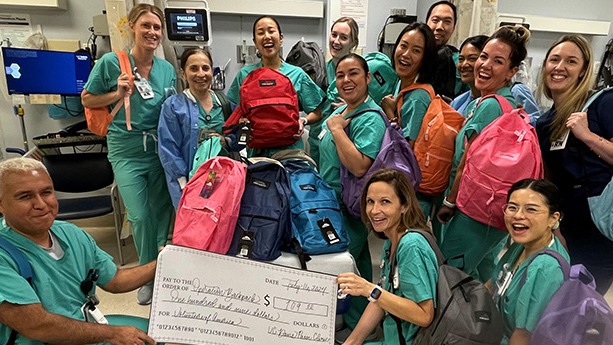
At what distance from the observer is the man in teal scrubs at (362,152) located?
73.0 inches

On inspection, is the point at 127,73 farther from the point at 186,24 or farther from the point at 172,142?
the point at 186,24

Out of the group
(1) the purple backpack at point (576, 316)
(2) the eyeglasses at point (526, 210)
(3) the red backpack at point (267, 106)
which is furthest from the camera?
(3) the red backpack at point (267, 106)

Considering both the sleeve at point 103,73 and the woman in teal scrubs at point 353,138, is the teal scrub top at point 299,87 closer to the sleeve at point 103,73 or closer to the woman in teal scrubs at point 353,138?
the woman in teal scrubs at point 353,138

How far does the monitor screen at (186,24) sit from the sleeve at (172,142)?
834mm

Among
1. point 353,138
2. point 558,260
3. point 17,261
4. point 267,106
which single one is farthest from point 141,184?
point 558,260

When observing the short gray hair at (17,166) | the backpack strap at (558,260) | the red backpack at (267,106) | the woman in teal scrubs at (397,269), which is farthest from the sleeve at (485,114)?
the short gray hair at (17,166)

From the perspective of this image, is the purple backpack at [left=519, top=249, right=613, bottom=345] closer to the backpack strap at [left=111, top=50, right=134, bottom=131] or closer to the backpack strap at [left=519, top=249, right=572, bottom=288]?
the backpack strap at [left=519, top=249, right=572, bottom=288]

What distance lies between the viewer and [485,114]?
1.75 metres

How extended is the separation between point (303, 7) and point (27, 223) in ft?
11.6

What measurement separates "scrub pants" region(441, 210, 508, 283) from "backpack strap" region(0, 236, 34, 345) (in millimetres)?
1668

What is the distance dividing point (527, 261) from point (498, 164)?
428 mm

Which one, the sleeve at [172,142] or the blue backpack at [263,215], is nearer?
the blue backpack at [263,215]

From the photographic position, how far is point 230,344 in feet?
4.60

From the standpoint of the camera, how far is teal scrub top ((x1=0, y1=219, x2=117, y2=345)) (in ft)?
3.82
